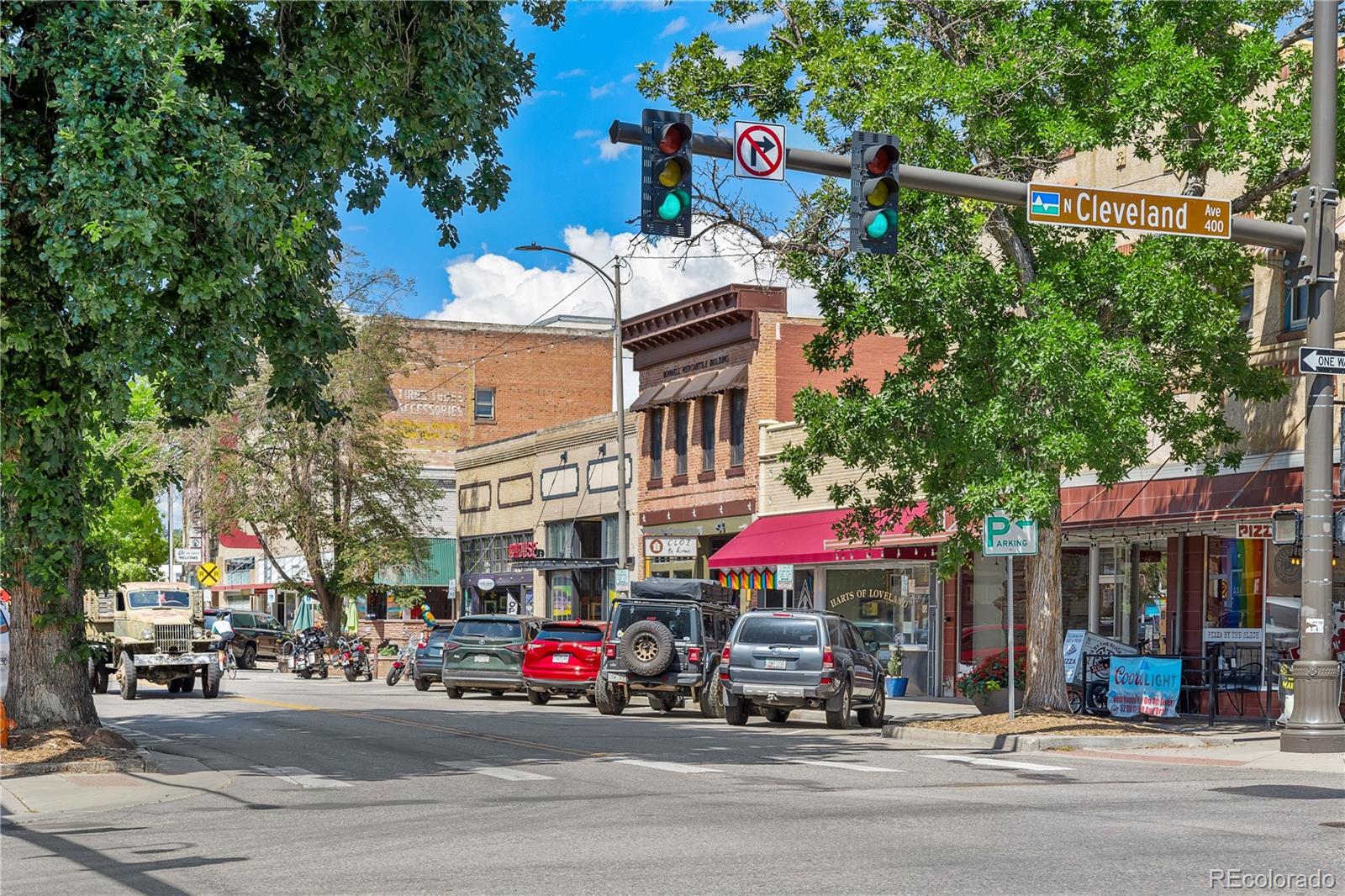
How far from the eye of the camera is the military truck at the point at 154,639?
3481 centimetres

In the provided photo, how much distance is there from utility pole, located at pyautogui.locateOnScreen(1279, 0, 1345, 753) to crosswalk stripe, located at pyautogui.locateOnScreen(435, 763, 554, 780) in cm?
894

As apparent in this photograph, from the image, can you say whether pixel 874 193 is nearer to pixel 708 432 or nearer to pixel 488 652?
pixel 488 652

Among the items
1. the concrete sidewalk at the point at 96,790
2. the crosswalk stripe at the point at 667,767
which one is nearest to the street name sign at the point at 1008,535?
the crosswalk stripe at the point at 667,767

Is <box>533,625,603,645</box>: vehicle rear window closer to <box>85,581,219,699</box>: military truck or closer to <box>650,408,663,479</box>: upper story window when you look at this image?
<box>85,581,219,699</box>: military truck

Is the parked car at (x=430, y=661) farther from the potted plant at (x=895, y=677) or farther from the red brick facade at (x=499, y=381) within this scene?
the red brick facade at (x=499, y=381)

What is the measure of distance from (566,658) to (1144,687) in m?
11.2

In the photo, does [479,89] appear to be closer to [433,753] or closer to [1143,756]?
[433,753]

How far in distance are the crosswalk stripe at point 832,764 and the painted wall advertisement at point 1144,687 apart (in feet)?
26.8

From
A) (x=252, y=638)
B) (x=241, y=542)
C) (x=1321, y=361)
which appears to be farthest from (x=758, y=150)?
(x=241, y=542)

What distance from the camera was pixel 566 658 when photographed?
31.0 m

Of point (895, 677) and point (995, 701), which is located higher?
point (995, 701)

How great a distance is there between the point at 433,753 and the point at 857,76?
10.9 m

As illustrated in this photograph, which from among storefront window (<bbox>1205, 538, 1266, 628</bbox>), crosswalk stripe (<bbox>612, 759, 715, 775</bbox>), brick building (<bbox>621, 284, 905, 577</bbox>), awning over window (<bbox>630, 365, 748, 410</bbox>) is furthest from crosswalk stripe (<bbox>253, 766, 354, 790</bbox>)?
awning over window (<bbox>630, 365, 748, 410</bbox>)

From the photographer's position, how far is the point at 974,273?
21.4 m
